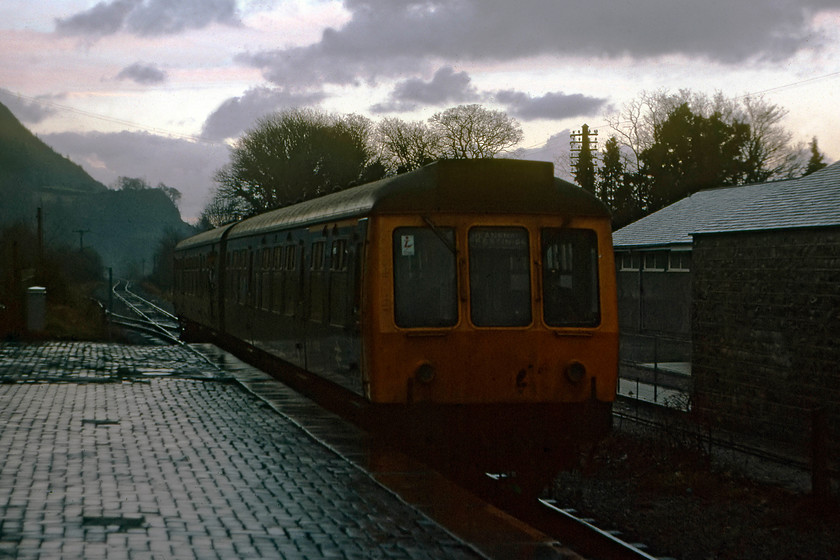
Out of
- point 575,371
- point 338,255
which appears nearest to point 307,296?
point 338,255

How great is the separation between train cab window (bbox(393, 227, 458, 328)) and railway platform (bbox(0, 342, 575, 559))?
125cm

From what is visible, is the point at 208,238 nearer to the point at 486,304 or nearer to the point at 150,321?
the point at 486,304

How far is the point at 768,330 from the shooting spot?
16922 millimetres

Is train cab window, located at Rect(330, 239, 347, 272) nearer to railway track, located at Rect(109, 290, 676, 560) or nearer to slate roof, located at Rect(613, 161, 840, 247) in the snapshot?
railway track, located at Rect(109, 290, 676, 560)

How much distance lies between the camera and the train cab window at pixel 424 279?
30.0ft

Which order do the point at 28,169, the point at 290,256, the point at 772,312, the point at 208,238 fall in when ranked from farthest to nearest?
the point at 28,169
the point at 208,238
the point at 772,312
the point at 290,256

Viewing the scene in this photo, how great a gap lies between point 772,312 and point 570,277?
854cm

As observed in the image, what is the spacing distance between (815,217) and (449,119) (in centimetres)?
5466

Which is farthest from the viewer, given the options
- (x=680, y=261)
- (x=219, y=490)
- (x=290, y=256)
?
(x=680, y=261)

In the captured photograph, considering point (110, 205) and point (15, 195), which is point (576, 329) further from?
point (110, 205)

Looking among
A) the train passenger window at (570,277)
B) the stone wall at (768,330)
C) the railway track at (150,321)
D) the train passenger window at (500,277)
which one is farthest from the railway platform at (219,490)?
the railway track at (150,321)

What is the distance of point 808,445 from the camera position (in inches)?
602

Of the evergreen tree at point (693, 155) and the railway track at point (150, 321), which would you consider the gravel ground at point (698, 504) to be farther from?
the evergreen tree at point (693, 155)

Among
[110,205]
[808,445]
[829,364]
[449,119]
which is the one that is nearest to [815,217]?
[829,364]
